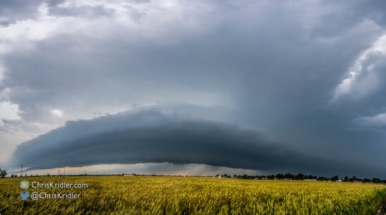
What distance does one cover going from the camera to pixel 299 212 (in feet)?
46.5

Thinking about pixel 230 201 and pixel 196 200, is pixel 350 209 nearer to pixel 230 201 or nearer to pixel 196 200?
pixel 230 201

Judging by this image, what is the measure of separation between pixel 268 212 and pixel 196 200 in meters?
3.21

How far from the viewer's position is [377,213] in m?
22.2

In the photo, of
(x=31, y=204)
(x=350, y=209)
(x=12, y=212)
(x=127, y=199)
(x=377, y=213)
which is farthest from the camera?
(x=377, y=213)

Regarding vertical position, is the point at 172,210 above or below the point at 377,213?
above

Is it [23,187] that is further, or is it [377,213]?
[377,213]

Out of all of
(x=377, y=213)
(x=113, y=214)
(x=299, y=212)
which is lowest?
(x=377, y=213)

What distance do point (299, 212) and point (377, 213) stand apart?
1206 cm

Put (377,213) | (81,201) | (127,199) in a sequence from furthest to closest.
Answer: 1. (377,213)
2. (127,199)
3. (81,201)

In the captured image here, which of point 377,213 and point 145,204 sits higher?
point 145,204

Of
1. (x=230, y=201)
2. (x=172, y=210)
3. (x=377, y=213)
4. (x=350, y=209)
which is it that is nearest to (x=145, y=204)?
(x=172, y=210)

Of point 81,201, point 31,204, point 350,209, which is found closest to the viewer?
point 31,204

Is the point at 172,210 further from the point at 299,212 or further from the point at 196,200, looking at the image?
the point at 299,212

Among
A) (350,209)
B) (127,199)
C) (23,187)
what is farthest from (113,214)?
(350,209)
